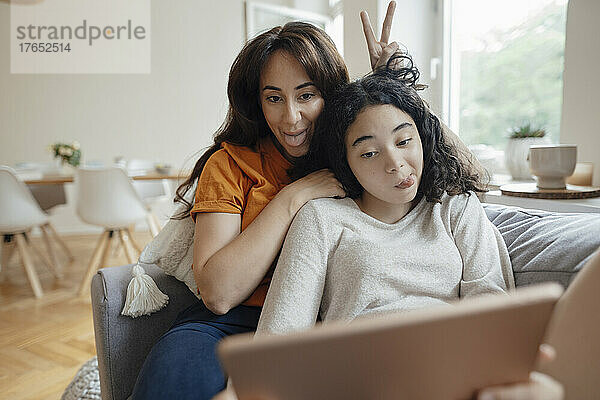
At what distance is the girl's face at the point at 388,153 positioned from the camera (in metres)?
0.97

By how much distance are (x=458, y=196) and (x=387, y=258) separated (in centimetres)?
23

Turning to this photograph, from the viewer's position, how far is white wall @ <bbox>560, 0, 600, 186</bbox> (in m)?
1.76

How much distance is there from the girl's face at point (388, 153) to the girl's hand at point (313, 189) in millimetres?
→ 90

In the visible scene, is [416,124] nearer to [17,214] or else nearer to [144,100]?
[17,214]

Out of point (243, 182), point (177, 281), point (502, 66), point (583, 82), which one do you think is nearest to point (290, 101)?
point (243, 182)

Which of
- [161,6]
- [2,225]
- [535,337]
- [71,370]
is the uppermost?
[161,6]

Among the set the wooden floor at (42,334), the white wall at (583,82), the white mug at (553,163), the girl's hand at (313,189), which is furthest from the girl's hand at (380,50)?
the wooden floor at (42,334)

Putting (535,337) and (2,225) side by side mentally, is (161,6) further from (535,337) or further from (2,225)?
(535,337)

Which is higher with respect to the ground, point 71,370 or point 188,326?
point 188,326

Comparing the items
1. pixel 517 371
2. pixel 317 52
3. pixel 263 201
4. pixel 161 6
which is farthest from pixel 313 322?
pixel 161 6

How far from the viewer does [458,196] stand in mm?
1080

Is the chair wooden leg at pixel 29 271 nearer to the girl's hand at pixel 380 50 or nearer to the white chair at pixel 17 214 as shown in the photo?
the white chair at pixel 17 214

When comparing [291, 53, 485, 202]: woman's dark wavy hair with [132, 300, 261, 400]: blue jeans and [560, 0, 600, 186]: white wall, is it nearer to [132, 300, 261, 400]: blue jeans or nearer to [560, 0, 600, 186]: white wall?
[132, 300, 261, 400]: blue jeans

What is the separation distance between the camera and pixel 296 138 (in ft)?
3.87
